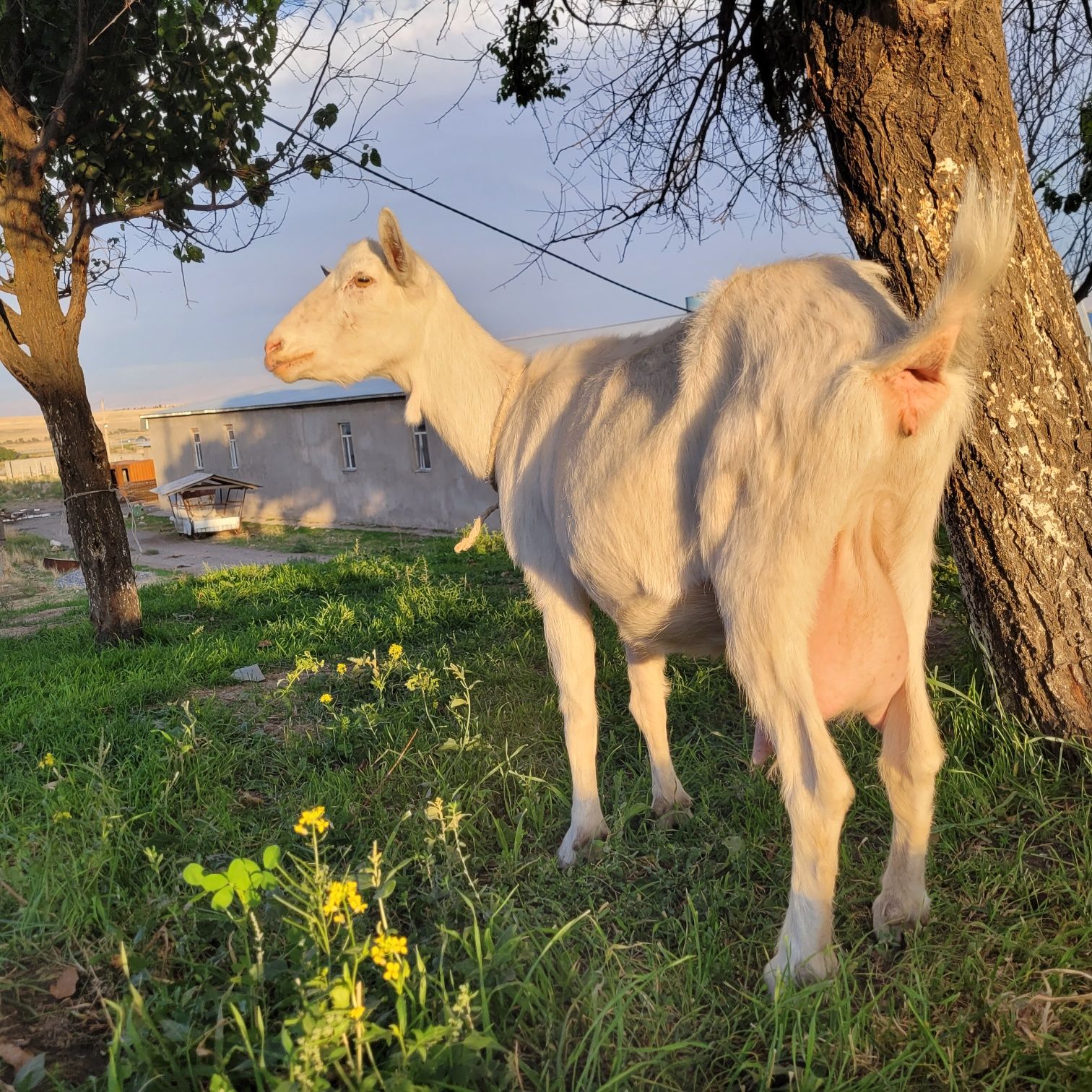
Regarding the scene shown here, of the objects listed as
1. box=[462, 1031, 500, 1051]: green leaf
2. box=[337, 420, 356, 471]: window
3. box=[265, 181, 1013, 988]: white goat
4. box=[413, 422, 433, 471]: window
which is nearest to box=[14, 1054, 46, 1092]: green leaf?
box=[462, 1031, 500, 1051]: green leaf

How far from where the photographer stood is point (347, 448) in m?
22.7

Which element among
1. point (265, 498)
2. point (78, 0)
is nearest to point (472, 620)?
point (78, 0)

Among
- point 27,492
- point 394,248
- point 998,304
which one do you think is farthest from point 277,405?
point 998,304

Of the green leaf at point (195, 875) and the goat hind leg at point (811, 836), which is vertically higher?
the green leaf at point (195, 875)

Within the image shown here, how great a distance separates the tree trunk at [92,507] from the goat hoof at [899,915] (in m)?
5.84

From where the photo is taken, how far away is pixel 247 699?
4625 mm

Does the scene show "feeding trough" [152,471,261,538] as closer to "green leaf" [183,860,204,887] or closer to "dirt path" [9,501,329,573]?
"dirt path" [9,501,329,573]

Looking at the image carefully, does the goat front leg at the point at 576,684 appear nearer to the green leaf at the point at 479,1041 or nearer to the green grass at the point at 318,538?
the green leaf at the point at 479,1041

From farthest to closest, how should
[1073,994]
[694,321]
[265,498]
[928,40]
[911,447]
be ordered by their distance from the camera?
1. [265,498]
2. [928,40]
3. [694,321]
4. [911,447]
5. [1073,994]

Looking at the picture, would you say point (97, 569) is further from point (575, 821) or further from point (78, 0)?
point (575, 821)

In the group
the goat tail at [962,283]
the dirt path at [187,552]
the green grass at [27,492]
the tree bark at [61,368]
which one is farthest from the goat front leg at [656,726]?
the green grass at [27,492]

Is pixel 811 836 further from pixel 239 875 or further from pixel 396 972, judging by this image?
pixel 239 875

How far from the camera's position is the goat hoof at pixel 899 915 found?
7.15 feet

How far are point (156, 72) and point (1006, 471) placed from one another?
626 cm
